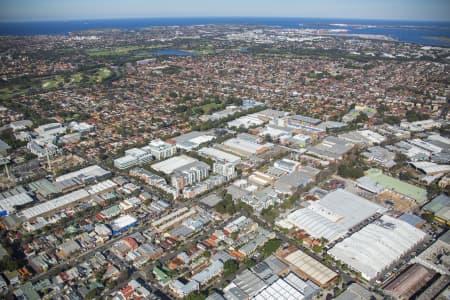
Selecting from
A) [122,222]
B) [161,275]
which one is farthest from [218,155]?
[161,275]

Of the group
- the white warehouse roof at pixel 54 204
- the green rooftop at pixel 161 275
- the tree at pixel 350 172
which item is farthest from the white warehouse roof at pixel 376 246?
the white warehouse roof at pixel 54 204

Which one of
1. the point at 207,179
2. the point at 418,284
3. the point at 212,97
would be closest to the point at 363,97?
the point at 212,97

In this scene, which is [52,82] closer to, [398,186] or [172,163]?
[172,163]

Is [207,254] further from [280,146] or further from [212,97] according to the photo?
[212,97]

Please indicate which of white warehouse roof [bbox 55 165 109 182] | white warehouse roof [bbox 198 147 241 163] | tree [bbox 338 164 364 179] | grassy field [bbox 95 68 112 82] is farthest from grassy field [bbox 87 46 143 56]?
tree [bbox 338 164 364 179]

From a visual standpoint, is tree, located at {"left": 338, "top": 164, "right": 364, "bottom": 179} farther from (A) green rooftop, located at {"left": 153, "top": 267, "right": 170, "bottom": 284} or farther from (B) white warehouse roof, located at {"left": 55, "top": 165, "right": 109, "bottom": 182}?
(B) white warehouse roof, located at {"left": 55, "top": 165, "right": 109, "bottom": 182}
